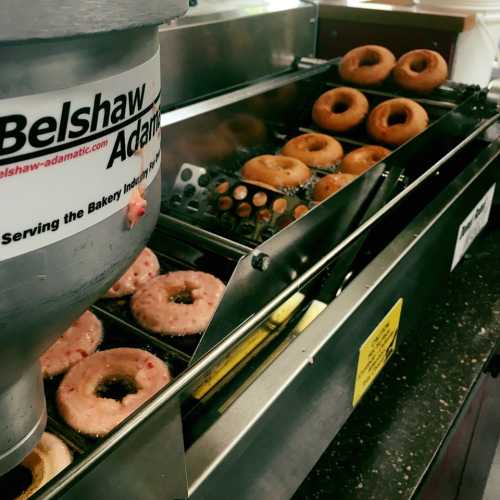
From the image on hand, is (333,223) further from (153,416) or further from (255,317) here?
(153,416)

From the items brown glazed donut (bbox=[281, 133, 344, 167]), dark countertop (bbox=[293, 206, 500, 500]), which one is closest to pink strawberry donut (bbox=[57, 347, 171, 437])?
dark countertop (bbox=[293, 206, 500, 500])

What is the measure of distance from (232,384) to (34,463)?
0.30 metres

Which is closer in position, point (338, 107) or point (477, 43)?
point (338, 107)

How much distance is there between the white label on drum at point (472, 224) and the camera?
4.88 feet

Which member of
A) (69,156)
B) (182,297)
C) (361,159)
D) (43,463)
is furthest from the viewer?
(361,159)

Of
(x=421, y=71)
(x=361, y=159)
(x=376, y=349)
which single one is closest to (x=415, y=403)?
(x=376, y=349)

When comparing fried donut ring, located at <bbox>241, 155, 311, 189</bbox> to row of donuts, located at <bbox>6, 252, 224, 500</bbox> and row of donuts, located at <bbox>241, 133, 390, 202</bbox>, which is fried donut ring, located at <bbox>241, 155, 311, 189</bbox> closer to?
row of donuts, located at <bbox>241, 133, 390, 202</bbox>

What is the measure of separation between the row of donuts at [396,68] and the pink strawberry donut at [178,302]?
1.13 metres

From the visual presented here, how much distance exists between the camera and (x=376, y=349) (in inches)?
43.5

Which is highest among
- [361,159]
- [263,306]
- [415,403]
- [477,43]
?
[477,43]

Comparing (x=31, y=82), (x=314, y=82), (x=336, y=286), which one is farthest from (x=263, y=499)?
(x=314, y=82)

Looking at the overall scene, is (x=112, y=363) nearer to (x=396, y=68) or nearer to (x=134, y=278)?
(x=134, y=278)

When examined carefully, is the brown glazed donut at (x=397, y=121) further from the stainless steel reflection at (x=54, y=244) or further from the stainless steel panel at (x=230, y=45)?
the stainless steel reflection at (x=54, y=244)

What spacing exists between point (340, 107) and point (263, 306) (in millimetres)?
1381
